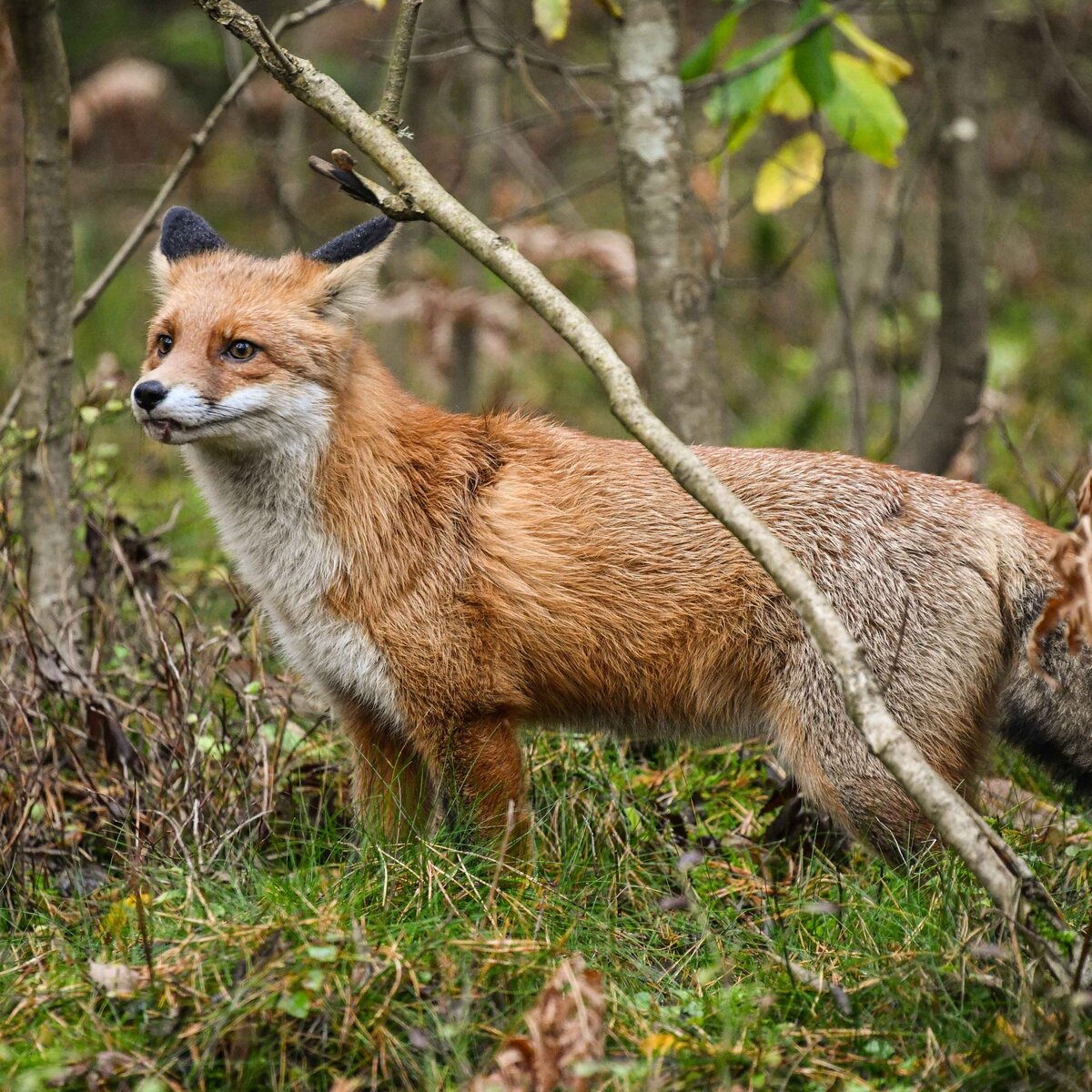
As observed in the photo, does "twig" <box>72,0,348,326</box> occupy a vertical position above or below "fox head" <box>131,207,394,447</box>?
above

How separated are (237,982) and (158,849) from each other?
135 centimetres

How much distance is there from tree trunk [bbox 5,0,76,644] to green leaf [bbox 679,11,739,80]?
300 cm

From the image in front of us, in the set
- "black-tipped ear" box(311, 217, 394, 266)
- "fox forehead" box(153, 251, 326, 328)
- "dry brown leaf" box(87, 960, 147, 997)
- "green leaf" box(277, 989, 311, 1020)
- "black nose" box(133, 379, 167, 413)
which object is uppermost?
"black-tipped ear" box(311, 217, 394, 266)

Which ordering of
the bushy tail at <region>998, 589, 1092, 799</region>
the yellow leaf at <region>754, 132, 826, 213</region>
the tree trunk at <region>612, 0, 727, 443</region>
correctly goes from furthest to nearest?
the yellow leaf at <region>754, 132, 826, 213</region> < the tree trunk at <region>612, 0, 727, 443</region> < the bushy tail at <region>998, 589, 1092, 799</region>

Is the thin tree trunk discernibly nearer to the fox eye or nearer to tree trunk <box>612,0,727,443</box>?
tree trunk <box>612,0,727,443</box>

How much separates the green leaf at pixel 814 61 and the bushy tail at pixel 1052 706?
2.58 meters

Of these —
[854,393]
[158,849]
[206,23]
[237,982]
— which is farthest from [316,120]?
[237,982]

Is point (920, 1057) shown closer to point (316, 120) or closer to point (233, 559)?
point (233, 559)

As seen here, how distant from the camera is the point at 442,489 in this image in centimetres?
520

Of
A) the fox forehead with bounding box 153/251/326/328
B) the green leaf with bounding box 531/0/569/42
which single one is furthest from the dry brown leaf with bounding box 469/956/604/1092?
the green leaf with bounding box 531/0/569/42

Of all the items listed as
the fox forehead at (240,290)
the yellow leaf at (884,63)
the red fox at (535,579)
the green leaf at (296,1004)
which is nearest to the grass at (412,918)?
the green leaf at (296,1004)

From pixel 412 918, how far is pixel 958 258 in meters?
5.42

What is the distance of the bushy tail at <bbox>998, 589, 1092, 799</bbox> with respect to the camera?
466 cm

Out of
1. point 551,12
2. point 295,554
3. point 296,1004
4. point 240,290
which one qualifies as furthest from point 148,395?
point 551,12
